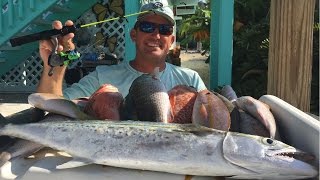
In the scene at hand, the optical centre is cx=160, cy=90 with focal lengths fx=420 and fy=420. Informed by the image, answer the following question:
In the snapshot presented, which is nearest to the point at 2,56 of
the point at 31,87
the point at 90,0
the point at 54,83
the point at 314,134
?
the point at 31,87

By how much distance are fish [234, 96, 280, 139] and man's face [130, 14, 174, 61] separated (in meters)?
1.48

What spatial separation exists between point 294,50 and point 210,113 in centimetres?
190

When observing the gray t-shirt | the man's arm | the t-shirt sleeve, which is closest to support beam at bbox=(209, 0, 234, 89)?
the gray t-shirt

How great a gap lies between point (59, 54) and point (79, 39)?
21.4 ft

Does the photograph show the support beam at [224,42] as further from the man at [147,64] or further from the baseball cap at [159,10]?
the baseball cap at [159,10]

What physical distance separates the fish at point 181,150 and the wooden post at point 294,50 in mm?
1946

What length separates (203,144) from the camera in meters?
1.66

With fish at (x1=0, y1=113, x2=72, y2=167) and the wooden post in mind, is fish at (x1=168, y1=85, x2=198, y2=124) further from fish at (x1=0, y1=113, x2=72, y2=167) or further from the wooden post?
the wooden post

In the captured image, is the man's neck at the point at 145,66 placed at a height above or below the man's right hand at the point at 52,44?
below

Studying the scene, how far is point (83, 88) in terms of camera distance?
345cm

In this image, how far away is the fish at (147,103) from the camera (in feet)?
6.50

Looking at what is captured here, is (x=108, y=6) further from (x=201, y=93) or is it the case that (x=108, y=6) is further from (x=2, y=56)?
(x=201, y=93)

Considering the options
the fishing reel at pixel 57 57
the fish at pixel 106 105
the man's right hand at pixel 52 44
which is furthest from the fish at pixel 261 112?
the man's right hand at pixel 52 44

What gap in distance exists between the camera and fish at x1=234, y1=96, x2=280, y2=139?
6.29ft
